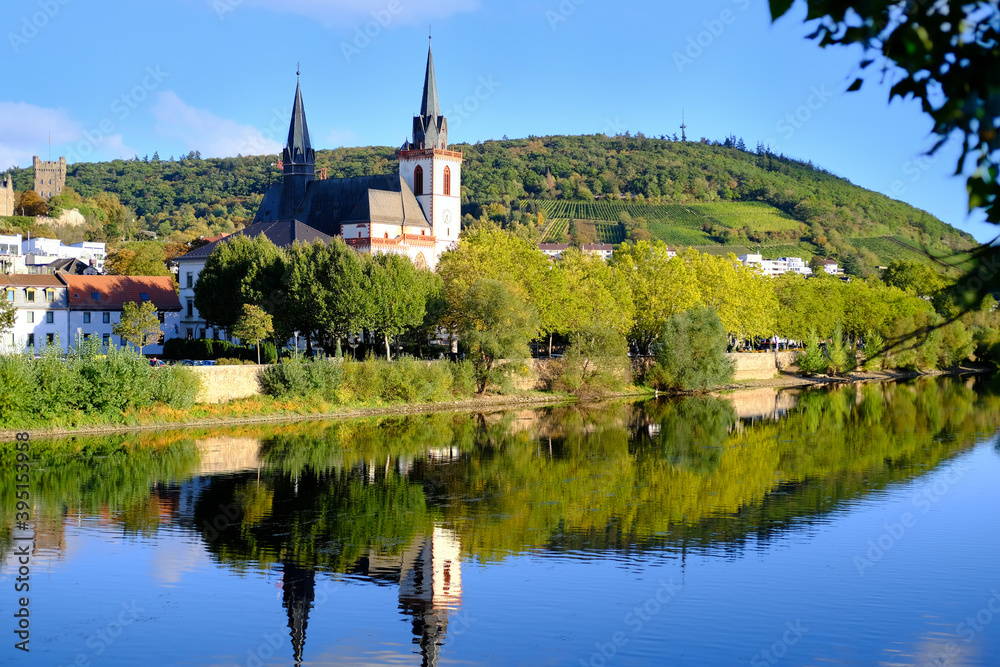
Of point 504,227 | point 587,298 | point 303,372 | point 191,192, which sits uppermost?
point 191,192

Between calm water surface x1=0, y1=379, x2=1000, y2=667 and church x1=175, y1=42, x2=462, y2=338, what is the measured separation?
40.4m

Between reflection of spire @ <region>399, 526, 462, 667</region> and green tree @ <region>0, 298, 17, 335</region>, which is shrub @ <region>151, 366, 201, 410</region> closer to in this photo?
green tree @ <region>0, 298, 17, 335</region>

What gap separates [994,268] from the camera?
557 cm

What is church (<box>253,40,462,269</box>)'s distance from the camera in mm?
79875

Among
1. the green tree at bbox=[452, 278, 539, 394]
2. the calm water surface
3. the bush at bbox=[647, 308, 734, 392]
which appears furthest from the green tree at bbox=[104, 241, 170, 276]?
the calm water surface

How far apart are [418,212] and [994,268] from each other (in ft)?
262

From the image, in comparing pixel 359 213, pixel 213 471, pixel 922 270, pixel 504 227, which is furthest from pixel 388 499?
pixel 504 227

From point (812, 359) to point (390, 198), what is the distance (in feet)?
119

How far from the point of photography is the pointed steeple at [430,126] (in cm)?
8456

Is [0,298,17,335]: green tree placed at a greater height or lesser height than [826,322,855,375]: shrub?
greater

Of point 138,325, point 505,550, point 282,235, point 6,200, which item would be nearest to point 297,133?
point 282,235

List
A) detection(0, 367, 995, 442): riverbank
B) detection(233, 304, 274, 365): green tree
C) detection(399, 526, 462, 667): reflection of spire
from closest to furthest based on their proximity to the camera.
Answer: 1. detection(399, 526, 462, 667): reflection of spire
2. detection(0, 367, 995, 442): riverbank
3. detection(233, 304, 274, 365): green tree

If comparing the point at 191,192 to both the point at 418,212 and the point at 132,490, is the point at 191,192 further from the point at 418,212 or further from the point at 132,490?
the point at 132,490

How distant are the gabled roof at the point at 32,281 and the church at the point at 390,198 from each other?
14315mm
